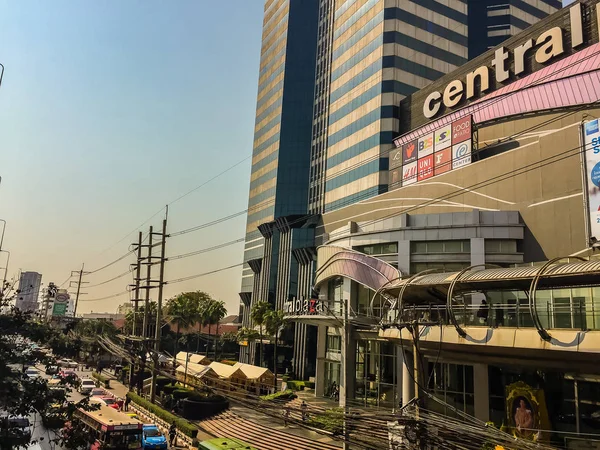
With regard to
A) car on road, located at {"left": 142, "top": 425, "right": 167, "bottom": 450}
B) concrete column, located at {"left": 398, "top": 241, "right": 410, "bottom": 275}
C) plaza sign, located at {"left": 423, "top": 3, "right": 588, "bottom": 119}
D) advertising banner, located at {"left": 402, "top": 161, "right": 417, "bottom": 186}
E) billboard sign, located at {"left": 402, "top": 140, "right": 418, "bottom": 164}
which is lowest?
car on road, located at {"left": 142, "top": 425, "right": 167, "bottom": 450}

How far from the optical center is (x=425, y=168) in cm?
5509

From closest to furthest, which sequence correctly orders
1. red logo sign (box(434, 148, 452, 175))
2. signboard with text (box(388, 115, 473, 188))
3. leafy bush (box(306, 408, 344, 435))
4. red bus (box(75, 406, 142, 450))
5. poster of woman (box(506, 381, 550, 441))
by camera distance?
leafy bush (box(306, 408, 344, 435)) → poster of woman (box(506, 381, 550, 441)) → red bus (box(75, 406, 142, 450)) → signboard with text (box(388, 115, 473, 188)) → red logo sign (box(434, 148, 452, 175))

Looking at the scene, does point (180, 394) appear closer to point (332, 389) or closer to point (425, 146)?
point (332, 389)

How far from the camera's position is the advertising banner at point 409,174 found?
56531 mm

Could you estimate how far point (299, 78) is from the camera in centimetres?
9794

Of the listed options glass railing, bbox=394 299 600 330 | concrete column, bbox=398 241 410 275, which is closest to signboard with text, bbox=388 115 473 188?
concrete column, bbox=398 241 410 275

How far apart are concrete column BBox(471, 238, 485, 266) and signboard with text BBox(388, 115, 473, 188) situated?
441 inches

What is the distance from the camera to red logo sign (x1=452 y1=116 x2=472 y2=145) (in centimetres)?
5047

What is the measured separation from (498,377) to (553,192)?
1576cm

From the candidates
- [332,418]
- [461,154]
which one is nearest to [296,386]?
[461,154]

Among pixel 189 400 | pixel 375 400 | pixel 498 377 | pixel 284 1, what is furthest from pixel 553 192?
pixel 284 1

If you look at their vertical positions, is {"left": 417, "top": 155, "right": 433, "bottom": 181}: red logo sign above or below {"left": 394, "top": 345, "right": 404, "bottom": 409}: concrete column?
above

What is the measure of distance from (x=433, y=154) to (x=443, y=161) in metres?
2.16

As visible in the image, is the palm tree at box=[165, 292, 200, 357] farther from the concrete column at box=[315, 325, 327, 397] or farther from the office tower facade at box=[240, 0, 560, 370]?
the concrete column at box=[315, 325, 327, 397]
